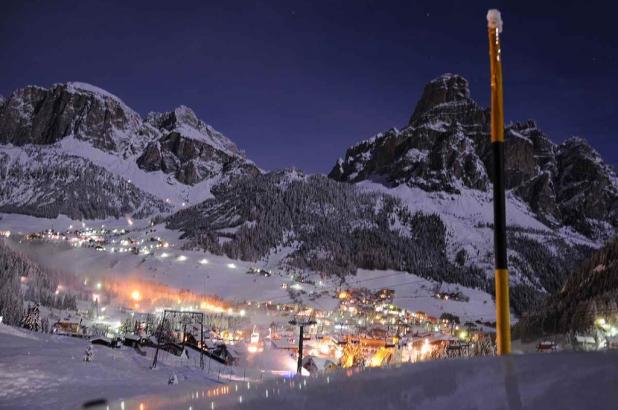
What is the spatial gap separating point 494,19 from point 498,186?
2.67 meters

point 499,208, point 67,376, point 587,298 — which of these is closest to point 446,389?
point 499,208

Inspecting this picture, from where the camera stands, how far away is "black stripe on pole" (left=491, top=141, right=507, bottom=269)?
7.30 m

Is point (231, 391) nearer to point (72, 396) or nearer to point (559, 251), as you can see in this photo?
point (72, 396)

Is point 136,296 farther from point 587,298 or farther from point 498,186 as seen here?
point 498,186

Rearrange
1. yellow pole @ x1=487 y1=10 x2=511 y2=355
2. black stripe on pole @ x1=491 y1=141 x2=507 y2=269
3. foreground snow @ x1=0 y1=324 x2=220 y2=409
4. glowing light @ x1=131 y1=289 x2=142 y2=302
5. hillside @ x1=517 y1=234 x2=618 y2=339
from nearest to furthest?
yellow pole @ x1=487 y1=10 x2=511 y2=355 < black stripe on pole @ x1=491 y1=141 x2=507 y2=269 < foreground snow @ x1=0 y1=324 x2=220 y2=409 < hillside @ x1=517 y1=234 x2=618 y2=339 < glowing light @ x1=131 y1=289 x2=142 y2=302

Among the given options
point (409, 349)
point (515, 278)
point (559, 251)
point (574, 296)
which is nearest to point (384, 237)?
point (515, 278)

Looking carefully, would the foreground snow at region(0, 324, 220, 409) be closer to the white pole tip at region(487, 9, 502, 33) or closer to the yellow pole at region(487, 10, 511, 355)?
the yellow pole at region(487, 10, 511, 355)

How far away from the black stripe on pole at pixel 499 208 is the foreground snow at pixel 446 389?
2682mm

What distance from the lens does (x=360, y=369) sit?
15.4ft

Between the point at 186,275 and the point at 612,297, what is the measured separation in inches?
3969

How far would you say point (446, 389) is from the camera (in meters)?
3.73

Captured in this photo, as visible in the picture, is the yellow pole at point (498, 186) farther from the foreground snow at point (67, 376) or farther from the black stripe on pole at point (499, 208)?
the foreground snow at point (67, 376)

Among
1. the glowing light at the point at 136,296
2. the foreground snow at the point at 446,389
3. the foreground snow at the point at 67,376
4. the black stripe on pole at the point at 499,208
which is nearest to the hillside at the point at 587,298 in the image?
the black stripe on pole at the point at 499,208

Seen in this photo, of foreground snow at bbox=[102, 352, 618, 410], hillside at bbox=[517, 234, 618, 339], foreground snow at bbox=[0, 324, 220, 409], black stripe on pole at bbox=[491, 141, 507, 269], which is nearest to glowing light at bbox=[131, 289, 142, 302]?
foreground snow at bbox=[0, 324, 220, 409]
